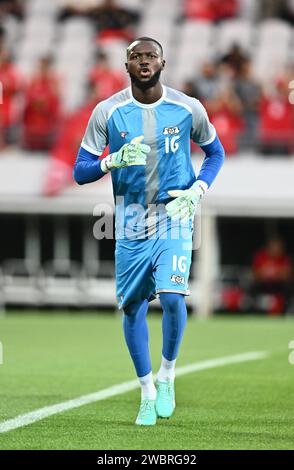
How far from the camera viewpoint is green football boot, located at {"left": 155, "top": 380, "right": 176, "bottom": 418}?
24.8 feet

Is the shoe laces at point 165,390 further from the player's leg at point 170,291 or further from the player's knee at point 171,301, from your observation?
the player's knee at point 171,301

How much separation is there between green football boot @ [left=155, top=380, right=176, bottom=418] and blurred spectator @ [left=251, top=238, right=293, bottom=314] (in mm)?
14989

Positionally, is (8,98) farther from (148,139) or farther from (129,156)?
(129,156)

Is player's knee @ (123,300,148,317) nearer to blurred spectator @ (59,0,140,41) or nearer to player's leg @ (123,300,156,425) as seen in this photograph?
player's leg @ (123,300,156,425)

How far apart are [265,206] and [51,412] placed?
1487 centimetres

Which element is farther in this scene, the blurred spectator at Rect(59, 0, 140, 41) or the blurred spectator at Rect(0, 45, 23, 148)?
the blurred spectator at Rect(59, 0, 140, 41)

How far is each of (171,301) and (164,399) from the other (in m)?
0.65

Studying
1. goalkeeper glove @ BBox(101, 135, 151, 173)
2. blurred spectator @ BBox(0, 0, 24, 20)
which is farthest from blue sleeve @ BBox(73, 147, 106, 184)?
blurred spectator @ BBox(0, 0, 24, 20)

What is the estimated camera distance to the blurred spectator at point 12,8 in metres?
26.3

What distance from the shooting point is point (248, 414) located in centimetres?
774

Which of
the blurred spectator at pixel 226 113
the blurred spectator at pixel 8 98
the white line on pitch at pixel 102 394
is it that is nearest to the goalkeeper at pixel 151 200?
the white line on pitch at pixel 102 394

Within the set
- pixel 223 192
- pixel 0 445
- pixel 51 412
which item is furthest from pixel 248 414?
pixel 223 192

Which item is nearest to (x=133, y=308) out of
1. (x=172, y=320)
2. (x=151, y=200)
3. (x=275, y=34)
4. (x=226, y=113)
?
(x=172, y=320)

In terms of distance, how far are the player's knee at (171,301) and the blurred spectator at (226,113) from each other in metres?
12.8
